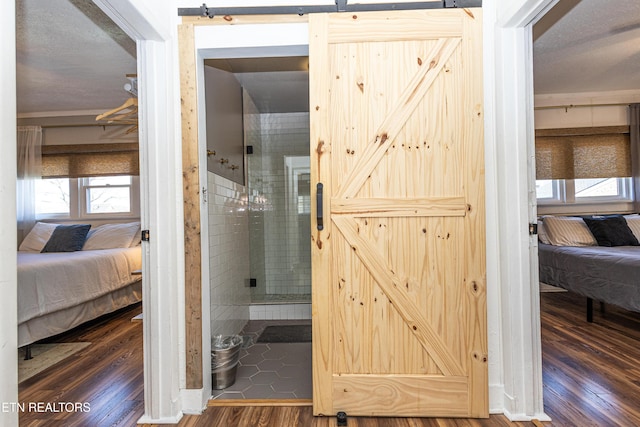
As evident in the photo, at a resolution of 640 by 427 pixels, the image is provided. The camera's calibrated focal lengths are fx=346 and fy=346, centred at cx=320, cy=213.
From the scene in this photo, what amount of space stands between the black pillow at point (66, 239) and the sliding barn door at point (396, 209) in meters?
3.58

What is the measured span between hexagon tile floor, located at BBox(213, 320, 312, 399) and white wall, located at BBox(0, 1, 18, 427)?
121 cm

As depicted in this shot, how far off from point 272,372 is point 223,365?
1.20ft

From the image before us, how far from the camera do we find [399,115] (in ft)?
5.90

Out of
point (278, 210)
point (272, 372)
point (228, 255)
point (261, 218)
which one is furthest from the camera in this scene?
point (278, 210)

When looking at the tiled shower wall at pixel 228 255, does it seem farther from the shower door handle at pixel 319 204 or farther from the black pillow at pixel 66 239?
the black pillow at pixel 66 239

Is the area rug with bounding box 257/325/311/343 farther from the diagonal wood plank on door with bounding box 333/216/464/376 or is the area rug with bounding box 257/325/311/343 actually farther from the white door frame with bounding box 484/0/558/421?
the white door frame with bounding box 484/0/558/421

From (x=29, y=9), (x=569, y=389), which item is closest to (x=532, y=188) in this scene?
(x=569, y=389)

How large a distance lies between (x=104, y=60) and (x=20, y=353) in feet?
8.29

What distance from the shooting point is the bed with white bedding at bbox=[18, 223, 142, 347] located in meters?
2.58

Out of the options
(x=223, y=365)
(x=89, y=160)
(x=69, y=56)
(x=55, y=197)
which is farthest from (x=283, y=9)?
(x=55, y=197)

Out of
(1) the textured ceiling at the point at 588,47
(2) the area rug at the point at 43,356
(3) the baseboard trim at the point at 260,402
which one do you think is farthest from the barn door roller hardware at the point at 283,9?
(2) the area rug at the point at 43,356

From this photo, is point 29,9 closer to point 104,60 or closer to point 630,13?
point 104,60

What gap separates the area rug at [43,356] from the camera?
93.7 inches

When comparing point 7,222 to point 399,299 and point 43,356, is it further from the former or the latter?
point 43,356
